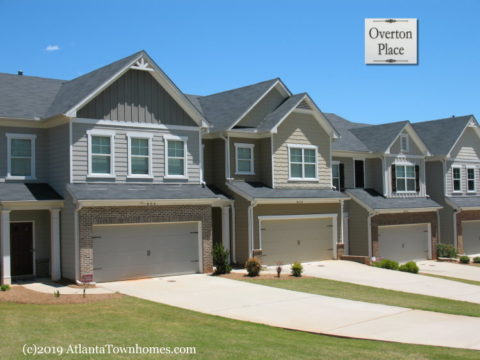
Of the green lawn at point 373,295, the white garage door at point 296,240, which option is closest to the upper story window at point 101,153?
the green lawn at point 373,295

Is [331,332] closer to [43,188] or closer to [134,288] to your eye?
[134,288]

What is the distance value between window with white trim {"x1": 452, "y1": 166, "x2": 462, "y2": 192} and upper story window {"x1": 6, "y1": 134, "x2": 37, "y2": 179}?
26995 millimetres

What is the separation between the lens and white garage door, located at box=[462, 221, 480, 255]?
37938 millimetres

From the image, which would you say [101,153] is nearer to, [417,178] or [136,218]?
[136,218]

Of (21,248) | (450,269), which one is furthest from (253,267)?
(450,269)

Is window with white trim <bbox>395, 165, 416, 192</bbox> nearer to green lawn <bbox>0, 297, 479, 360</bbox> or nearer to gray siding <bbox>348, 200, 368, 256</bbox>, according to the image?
gray siding <bbox>348, 200, 368, 256</bbox>

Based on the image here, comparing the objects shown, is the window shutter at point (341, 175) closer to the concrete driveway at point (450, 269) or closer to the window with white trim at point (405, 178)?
the window with white trim at point (405, 178)

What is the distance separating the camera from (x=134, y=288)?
2038 cm

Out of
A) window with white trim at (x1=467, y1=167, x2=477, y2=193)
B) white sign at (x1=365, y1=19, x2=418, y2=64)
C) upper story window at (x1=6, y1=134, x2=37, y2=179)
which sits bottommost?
window with white trim at (x1=467, y1=167, x2=477, y2=193)

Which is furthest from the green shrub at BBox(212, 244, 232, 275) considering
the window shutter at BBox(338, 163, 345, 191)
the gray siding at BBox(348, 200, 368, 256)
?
the window shutter at BBox(338, 163, 345, 191)

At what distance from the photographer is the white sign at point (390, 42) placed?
17797 millimetres

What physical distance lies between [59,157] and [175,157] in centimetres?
479

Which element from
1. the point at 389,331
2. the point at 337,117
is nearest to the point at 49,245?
the point at 389,331

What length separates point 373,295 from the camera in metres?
19.9
